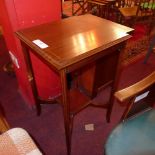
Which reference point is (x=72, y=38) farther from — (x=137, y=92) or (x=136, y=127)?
(x=136, y=127)

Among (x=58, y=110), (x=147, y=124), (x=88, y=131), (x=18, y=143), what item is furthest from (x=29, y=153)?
(x=58, y=110)

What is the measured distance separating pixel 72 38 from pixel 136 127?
562 millimetres

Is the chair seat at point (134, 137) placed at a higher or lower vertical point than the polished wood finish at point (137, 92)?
lower

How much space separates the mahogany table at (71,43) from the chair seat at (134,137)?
0.91 feet

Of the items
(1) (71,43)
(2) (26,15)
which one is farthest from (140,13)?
(1) (71,43)

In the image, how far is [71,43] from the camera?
34.8 inches

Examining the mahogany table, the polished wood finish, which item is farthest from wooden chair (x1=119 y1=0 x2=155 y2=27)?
the polished wood finish

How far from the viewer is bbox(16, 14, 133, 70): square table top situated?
0.79 metres

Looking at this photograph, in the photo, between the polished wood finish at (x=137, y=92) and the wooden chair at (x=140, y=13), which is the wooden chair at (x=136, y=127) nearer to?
the polished wood finish at (x=137, y=92)

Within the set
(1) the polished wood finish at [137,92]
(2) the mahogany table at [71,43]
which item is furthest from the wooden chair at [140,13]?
(1) the polished wood finish at [137,92]

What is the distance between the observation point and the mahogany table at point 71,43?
2.59ft

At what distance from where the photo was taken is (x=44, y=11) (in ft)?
3.89

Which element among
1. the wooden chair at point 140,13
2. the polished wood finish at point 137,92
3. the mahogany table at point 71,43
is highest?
the mahogany table at point 71,43

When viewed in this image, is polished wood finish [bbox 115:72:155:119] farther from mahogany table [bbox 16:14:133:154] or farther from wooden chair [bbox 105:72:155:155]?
mahogany table [bbox 16:14:133:154]
